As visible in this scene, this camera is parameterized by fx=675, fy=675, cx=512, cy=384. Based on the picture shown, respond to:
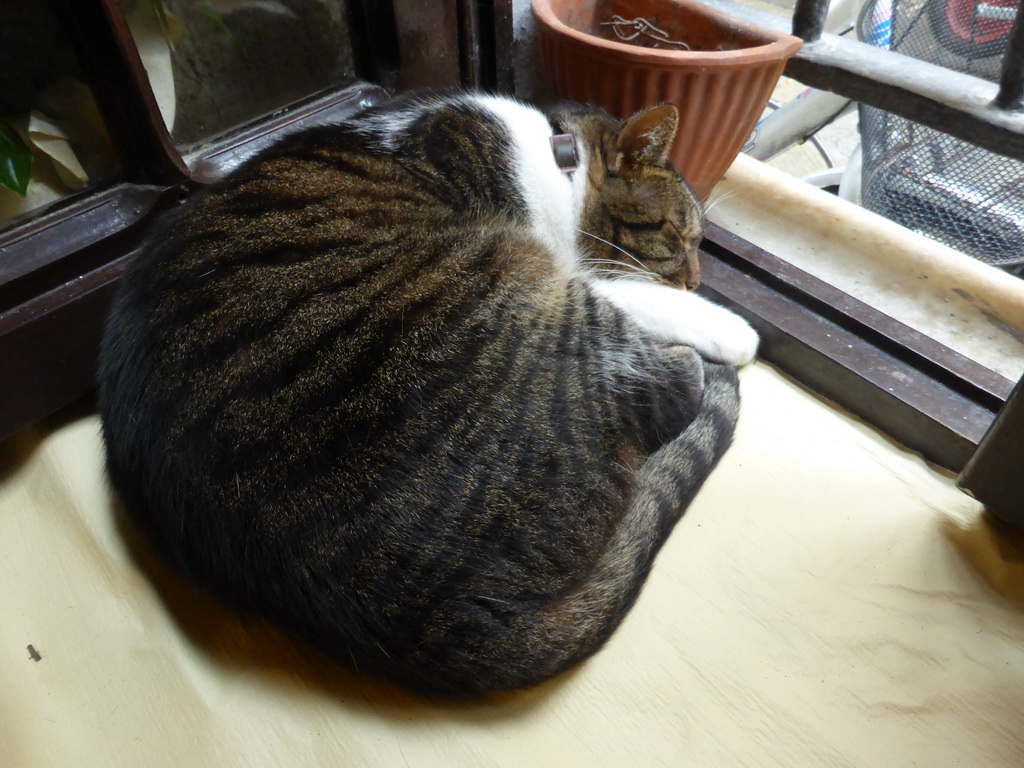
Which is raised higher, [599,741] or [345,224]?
[345,224]

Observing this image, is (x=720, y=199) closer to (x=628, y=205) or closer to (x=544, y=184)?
(x=628, y=205)

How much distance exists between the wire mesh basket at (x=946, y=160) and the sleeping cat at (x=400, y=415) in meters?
0.76

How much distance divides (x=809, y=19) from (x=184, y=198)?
4.17ft

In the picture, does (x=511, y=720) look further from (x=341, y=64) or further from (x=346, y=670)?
(x=341, y=64)

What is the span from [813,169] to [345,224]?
177 cm

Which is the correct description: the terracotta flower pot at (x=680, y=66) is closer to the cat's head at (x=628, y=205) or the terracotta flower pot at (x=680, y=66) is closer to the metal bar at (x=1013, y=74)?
the cat's head at (x=628, y=205)

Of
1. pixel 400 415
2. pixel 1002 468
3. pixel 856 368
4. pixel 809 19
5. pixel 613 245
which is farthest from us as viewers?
pixel 809 19

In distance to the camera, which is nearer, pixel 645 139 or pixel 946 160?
pixel 645 139

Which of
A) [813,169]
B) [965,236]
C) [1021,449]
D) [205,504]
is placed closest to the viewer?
[205,504]

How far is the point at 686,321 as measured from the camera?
1148mm

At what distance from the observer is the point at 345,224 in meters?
0.94

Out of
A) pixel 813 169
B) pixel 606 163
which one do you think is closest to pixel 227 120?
pixel 606 163

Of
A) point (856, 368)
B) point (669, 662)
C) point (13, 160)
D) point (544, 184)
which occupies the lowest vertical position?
point (669, 662)

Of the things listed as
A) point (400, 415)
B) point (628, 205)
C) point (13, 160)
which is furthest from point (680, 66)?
point (13, 160)
